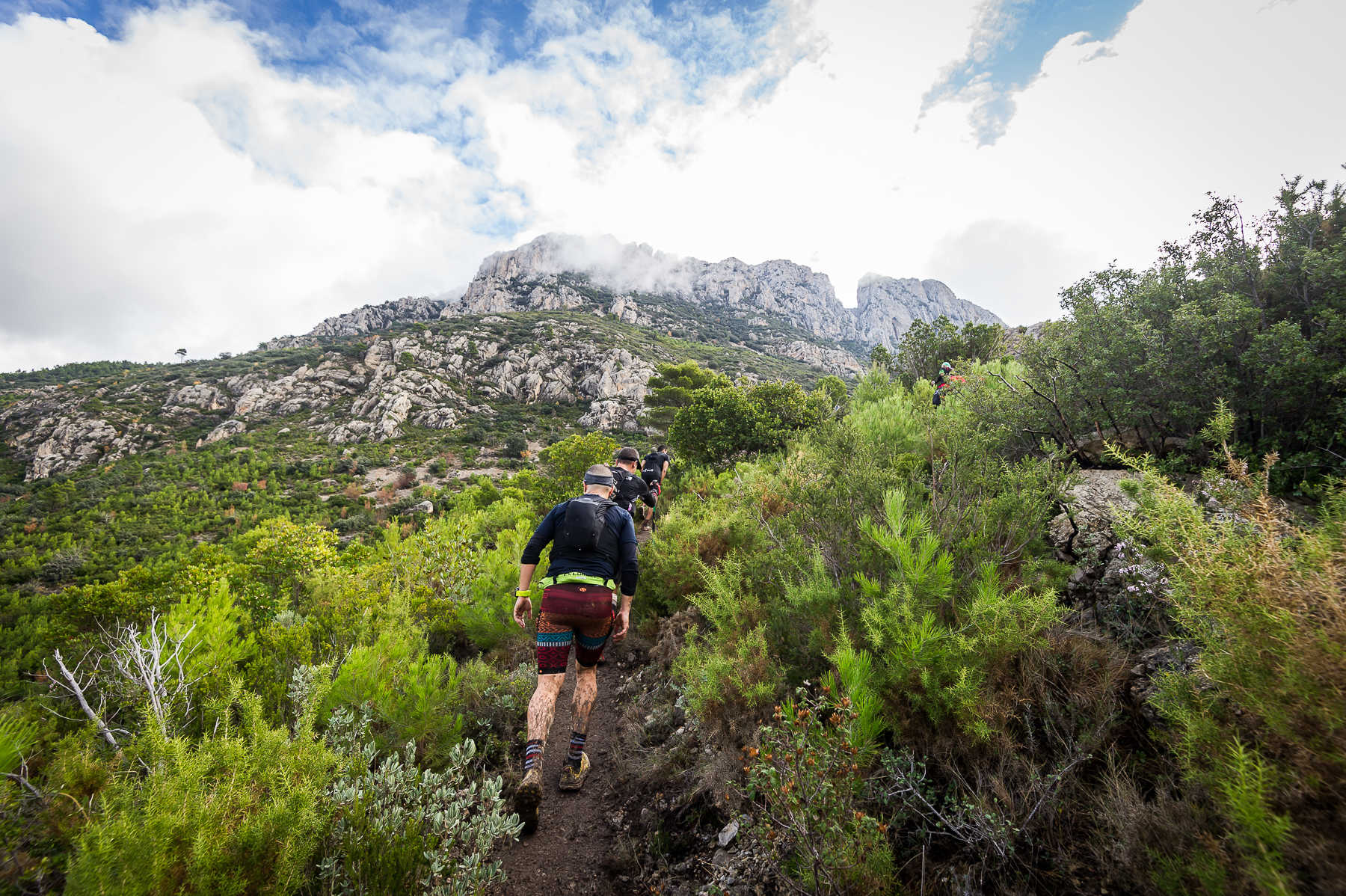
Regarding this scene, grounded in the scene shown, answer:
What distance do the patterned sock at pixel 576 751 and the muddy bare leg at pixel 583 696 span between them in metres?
0.05

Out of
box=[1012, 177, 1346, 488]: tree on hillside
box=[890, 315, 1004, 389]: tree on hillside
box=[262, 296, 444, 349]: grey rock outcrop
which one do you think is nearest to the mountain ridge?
box=[262, 296, 444, 349]: grey rock outcrop

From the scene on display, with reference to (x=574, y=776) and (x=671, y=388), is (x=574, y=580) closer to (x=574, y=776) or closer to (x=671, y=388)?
(x=574, y=776)

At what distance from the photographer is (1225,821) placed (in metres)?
1.45

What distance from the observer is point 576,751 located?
11.4 feet

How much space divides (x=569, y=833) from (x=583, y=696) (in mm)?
894

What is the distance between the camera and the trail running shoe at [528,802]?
289 centimetres

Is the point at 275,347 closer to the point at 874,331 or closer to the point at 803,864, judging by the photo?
the point at 803,864

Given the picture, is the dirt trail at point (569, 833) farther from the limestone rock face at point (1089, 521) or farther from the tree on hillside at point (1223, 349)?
the tree on hillside at point (1223, 349)

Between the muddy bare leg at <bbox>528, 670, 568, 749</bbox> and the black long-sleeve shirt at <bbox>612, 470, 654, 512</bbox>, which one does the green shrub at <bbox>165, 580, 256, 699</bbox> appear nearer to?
the muddy bare leg at <bbox>528, 670, 568, 749</bbox>

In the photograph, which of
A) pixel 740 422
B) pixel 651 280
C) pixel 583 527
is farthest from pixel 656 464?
pixel 651 280

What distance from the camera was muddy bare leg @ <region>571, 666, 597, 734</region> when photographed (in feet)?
11.7

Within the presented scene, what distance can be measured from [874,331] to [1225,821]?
144102mm

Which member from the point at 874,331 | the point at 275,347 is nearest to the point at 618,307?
the point at 275,347

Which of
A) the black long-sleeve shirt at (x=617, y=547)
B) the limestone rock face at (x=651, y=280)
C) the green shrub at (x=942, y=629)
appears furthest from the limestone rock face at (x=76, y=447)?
the limestone rock face at (x=651, y=280)
